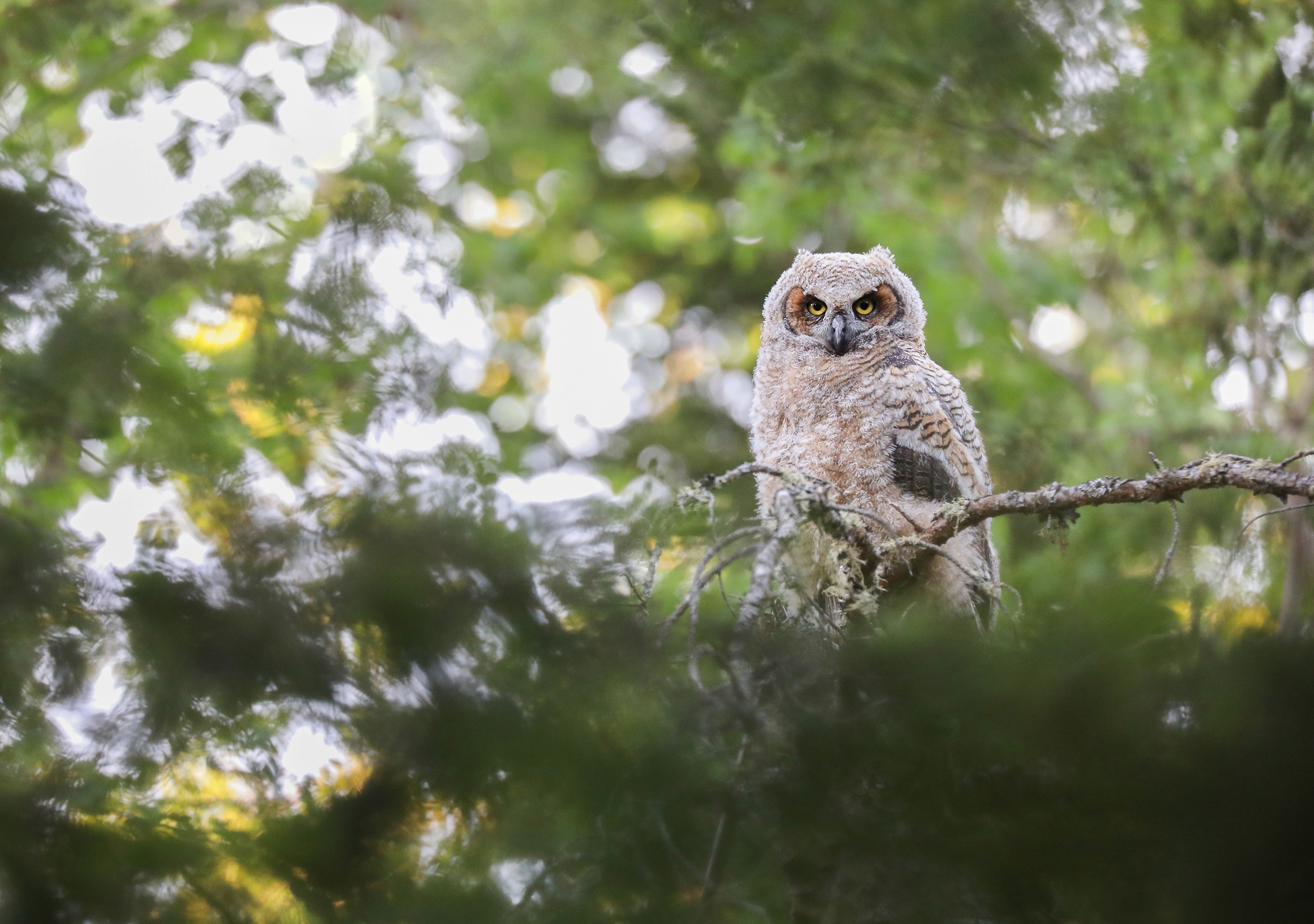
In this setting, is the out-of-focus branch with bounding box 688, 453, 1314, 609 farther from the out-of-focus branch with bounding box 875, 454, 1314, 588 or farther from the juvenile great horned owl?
the juvenile great horned owl

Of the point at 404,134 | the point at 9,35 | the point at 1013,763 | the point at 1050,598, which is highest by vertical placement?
the point at 404,134

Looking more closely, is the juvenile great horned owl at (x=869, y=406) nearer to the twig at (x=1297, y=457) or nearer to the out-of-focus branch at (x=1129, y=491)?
the out-of-focus branch at (x=1129, y=491)

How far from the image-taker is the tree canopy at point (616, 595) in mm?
1275

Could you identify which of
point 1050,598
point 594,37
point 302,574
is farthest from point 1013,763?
point 594,37

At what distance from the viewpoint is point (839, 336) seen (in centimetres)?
338

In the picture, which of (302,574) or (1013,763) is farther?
(302,574)

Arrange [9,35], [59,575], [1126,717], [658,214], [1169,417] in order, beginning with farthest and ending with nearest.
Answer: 1. [658,214]
2. [1169,417]
3. [9,35]
4. [59,575]
5. [1126,717]

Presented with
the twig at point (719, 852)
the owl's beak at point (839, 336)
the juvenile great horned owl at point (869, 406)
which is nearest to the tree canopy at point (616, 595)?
the twig at point (719, 852)

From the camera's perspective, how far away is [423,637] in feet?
4.62

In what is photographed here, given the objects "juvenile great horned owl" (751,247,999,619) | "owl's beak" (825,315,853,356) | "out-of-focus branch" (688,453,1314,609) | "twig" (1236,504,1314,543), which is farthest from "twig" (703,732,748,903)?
"owl's beak" (825,315,853,356)

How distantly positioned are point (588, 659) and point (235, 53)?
648cm

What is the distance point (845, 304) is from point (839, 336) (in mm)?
119

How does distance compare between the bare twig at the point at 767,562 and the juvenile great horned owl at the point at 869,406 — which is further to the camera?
the juvenile great horned owl at the point at 869,406

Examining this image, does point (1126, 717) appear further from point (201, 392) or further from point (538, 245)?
point (538, 245)
